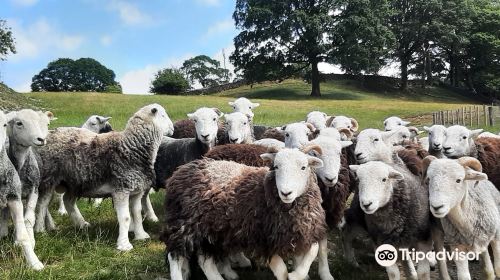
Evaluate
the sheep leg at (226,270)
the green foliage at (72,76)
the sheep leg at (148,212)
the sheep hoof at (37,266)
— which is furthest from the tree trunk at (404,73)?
the sheep hoof at (37,266)

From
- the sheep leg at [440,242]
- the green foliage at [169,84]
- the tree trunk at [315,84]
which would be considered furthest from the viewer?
the green foliage at [169,84]

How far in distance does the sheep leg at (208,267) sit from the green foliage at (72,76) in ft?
239

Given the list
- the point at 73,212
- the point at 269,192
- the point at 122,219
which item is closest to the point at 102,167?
the point at 122,219

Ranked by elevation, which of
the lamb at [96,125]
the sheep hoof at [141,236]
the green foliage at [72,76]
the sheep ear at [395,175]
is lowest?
the sheep hoof at [141,236]

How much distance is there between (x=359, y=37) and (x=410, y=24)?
1295cm

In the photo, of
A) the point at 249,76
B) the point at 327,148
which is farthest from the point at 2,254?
the point at 249,76

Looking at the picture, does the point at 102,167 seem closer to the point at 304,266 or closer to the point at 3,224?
the point at 3,224

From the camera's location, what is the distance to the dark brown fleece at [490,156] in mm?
6949

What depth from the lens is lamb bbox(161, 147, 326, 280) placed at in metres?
4.86

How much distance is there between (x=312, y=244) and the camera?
4.95 metres

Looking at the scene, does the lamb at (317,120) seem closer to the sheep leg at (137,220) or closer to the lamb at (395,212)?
the sheep leg at (137,220)

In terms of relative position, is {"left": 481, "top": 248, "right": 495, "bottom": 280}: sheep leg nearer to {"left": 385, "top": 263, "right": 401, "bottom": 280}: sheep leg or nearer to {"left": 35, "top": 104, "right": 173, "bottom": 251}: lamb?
{"left": 385, "top": 263, "right": 401, "bottom": 280}: sheep leg

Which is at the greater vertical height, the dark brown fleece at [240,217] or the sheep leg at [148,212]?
the dark brown fleece at [240,217]

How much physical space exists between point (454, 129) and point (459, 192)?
3.04 metres
